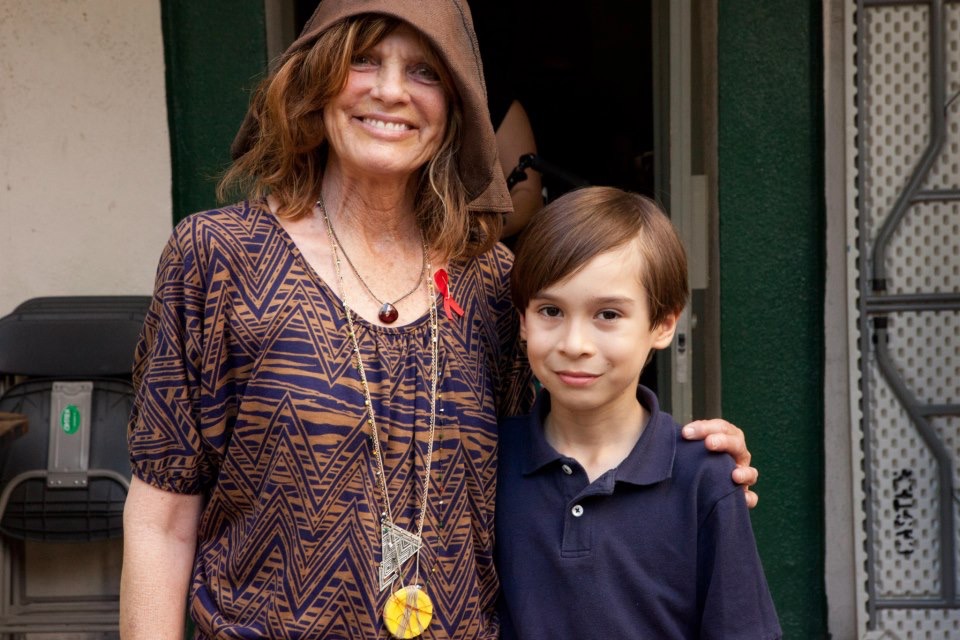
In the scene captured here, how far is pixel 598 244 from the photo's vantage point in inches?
66.5

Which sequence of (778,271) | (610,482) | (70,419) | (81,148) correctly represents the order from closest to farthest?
1. (610,482)
2. (70,419)
3. (81,148)
4. (778,271)

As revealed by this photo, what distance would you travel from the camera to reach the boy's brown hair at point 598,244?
1.69 metres

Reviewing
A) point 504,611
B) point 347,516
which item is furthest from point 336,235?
point 504,611

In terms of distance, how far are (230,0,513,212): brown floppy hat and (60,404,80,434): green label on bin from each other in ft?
5.67

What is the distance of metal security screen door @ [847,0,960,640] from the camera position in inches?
133

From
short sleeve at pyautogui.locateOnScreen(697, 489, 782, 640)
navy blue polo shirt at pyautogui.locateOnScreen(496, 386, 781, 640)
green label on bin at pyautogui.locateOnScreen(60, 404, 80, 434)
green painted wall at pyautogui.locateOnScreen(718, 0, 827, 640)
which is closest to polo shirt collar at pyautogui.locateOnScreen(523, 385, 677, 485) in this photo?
navy blue polo shirt at pyautogui.locateOnScreen(496, 386, 781, 640)

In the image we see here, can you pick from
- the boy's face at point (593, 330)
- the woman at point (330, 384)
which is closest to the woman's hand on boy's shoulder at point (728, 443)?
the woman at point (330, 384)

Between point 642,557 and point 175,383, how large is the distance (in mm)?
722

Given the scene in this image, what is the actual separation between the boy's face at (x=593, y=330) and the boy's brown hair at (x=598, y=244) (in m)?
0.02

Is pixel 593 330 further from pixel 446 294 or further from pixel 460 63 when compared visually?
pixel 460 63

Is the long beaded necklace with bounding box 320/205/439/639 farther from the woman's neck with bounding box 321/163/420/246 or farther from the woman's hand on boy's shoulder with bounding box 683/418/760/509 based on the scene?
the woman's hand on boy's shoulder with bounding box 683/418/760/509

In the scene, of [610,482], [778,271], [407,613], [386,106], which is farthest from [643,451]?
[778,271]

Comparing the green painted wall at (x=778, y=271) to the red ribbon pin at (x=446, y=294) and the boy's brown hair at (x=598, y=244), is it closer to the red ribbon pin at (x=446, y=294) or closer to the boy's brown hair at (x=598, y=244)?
the boy's brown hair at (x=598, y=244)

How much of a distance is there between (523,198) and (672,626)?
6.85 feet
